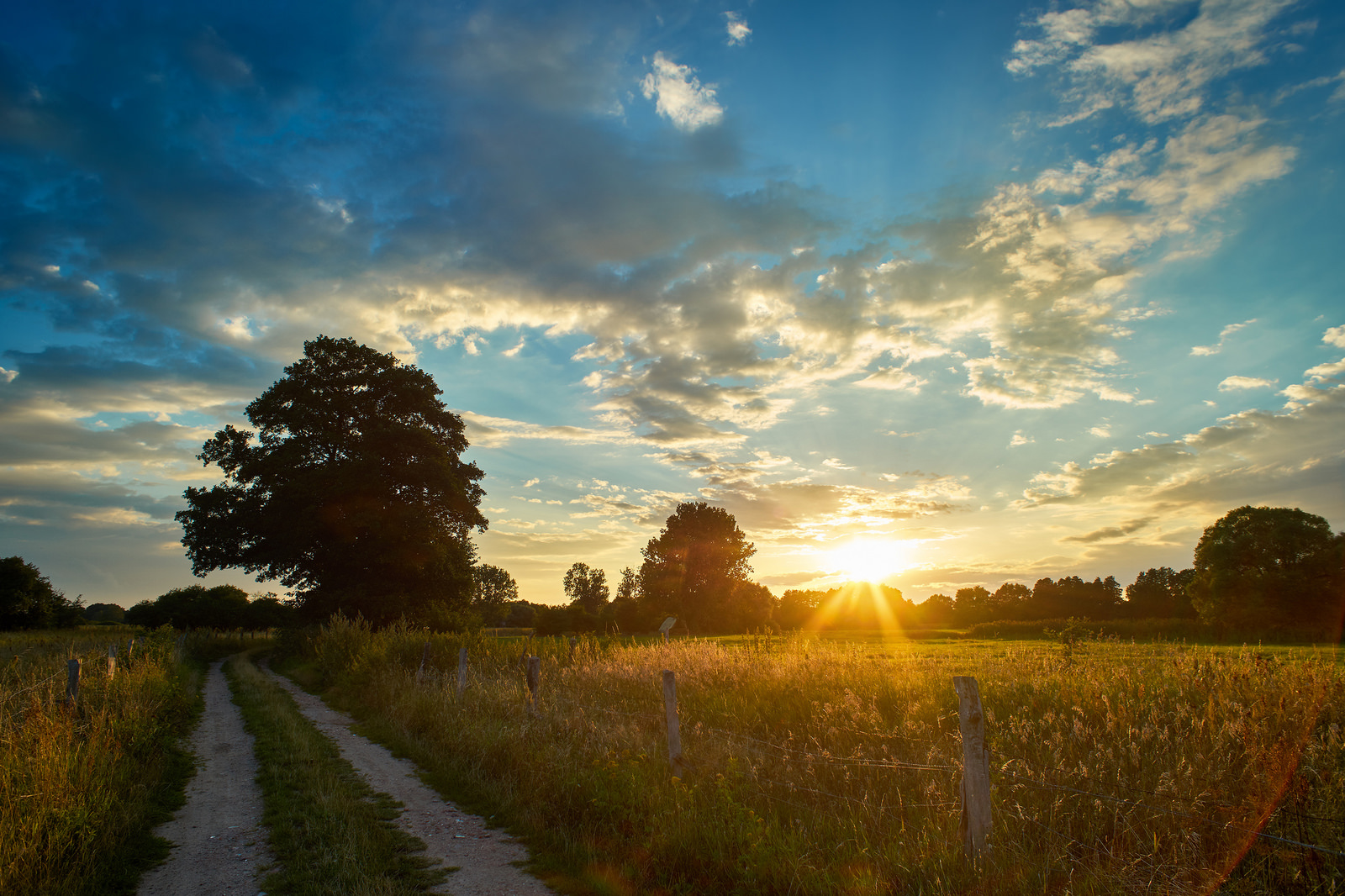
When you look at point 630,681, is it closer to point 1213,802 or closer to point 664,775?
point 664,775

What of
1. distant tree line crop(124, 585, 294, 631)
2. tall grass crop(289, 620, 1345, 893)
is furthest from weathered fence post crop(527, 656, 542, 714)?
distant tree line crop(124, 585, 294, 631)

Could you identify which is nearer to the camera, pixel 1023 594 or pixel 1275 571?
pixel 1275 571

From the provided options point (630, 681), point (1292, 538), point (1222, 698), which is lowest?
point (630, 681)

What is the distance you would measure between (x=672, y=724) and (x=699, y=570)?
58415 mm

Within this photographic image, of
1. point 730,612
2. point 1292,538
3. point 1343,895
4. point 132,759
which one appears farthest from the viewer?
point 730,612

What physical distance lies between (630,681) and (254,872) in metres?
6.70

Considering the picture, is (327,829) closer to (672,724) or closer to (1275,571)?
(672,724)

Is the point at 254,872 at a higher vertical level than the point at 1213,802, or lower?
lower

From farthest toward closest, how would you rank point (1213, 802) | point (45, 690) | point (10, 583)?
point (10, 583), point (45, 690), point (1213, 802)

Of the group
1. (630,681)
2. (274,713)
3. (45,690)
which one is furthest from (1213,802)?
(274,713)

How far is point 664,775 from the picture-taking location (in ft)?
22.3

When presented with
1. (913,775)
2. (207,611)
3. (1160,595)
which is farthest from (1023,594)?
(207,611)

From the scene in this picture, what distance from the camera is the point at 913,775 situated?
20.3 feet

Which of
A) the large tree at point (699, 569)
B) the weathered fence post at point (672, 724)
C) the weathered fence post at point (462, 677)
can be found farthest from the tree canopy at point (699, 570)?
the weathered fence post at point (672, 724)
